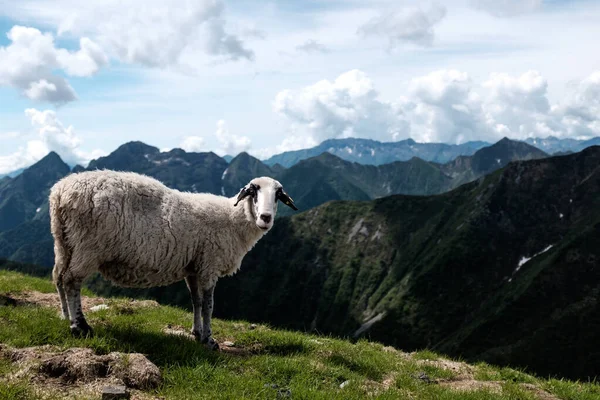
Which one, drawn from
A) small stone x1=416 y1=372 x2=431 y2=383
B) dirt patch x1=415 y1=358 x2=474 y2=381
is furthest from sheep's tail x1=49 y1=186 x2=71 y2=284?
dirt patch x1=415 y1=358 x2=474 y2=381

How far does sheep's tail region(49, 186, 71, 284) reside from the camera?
10664mm

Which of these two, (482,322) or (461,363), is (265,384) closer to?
(461,363)

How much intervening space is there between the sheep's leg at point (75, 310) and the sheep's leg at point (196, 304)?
281 centimetres

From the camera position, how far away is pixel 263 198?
1227 cm

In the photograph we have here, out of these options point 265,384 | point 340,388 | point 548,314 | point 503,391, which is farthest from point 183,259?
point 548,314

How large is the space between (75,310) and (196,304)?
321 centimetres

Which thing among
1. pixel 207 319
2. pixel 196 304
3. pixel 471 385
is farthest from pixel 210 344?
pixel 471 385

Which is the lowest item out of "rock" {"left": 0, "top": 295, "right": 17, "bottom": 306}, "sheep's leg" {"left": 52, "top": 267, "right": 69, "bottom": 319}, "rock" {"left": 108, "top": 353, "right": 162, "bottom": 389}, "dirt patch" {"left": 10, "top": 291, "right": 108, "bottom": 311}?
"dirt patch" {"left": 10, "top": 291, "right": 108, "bottom": 311}

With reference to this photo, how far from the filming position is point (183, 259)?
12086 millimetres

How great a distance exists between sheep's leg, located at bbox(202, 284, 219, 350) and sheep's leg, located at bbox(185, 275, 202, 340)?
0.14 metres

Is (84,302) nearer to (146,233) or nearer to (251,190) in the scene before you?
(146,233)

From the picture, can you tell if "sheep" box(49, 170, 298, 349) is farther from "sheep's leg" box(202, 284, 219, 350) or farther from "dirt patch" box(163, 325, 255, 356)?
"dirt patch" box(163, 325, 255, 356)

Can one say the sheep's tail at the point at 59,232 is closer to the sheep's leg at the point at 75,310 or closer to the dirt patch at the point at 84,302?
the sheep's leg at the point at 75,310

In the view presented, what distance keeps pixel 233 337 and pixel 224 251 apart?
8.72ft
